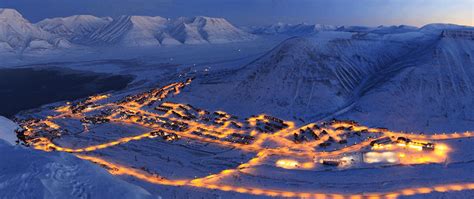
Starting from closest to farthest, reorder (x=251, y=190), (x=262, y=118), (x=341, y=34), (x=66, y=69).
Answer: (x=251, y=190) < (x=262, y=118) < (x=341, y=34) < (x=66, y=69)

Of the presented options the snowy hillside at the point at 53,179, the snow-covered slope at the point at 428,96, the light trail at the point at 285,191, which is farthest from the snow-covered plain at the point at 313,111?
the light trail at the point at 285,191

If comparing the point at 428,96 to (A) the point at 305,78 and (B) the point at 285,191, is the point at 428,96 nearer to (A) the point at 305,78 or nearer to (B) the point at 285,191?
(A) the point at 305,78

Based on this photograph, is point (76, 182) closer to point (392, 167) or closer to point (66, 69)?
point (392, 167)

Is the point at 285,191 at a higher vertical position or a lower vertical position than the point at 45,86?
lower

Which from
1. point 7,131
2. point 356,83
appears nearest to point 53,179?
point 7,131

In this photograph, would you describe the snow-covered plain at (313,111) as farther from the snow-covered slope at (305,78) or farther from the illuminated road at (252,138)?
the illuminated road at (252,138)

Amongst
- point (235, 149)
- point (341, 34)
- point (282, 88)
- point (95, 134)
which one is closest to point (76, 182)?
point (235, 149)
